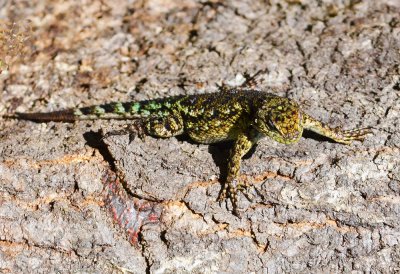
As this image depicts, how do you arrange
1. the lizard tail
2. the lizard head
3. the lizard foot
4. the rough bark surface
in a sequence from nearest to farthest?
the rough bark surface, the lizard head, the lizard foot, the lizard tail

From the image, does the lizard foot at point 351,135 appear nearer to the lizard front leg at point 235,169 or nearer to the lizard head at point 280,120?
the lizard head at point 280,120

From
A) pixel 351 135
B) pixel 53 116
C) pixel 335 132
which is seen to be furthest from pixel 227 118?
pixel 53 116

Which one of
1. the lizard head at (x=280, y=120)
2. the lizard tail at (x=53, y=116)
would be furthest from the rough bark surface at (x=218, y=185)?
the lizard head at (x=280, y=120)

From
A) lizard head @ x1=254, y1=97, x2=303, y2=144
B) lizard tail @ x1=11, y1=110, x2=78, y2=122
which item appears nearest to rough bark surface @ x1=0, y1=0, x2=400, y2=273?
lizard tail @ x1=11, y1=110, x2=78, y2=122

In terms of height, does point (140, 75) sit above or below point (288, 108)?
below

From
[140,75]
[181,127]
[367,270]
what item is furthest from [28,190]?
[367,270]

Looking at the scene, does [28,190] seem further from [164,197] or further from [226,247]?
[226,247]

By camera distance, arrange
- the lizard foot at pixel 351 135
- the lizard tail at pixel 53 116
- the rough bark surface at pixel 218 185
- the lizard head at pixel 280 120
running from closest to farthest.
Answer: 1. the rough bark surface at pixel 218 185
2. the lizard head at pixel 280 120
3. the lizard foot at pixel 351 135
4. the lizard tail at pixel 53 116

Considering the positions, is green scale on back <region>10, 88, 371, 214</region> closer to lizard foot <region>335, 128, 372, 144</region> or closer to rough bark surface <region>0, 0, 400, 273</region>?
lizard foot <region>335, 128, 372, 144</region>
